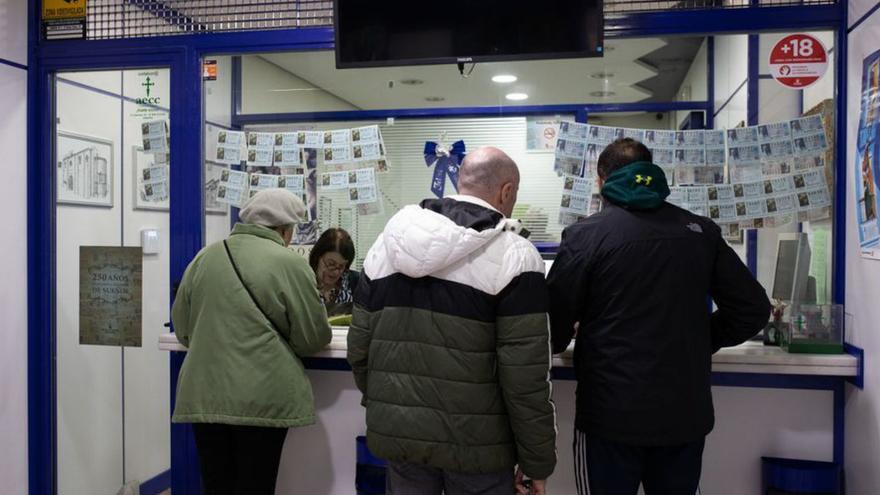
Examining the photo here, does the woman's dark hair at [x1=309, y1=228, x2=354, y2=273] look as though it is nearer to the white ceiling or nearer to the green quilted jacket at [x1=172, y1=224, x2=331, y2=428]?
the green quilted jacket at [x1=172, y1=224, x2=331, y2=428]

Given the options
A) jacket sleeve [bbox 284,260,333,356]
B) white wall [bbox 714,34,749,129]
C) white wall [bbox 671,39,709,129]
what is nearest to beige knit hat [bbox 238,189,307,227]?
jacket sleeve [bbox 284,260,333,356]

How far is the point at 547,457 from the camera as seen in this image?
1654mm

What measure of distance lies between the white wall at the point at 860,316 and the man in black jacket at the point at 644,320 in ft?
1.62

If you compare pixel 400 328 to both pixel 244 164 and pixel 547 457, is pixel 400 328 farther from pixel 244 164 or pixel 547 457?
pixel 244 164

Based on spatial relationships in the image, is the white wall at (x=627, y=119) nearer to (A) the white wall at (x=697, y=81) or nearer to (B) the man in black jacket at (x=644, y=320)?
(A) the white wall at (x=697, y=81)

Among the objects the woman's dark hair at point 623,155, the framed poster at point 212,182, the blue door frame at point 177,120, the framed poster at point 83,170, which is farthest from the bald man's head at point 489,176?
the framed poster at point 83,170

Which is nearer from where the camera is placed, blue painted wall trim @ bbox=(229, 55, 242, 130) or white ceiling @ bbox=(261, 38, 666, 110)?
blue painted wall trim @ bbox=(229, 55, 242, 130)

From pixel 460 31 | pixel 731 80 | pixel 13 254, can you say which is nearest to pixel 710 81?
pixel 731 80

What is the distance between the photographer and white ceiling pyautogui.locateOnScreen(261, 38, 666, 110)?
444 centimetres

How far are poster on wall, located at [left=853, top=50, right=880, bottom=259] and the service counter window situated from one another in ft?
0.65

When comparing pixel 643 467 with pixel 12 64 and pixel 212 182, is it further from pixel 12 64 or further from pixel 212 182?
pixel 12 64

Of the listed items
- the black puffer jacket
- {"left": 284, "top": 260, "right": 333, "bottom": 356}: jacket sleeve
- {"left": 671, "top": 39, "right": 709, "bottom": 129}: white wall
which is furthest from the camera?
{"left": 671, "top": 39, "right": 709, "bottom": 129}: white wall

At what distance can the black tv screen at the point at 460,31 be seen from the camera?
2311mm

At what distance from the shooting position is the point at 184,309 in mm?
2229
